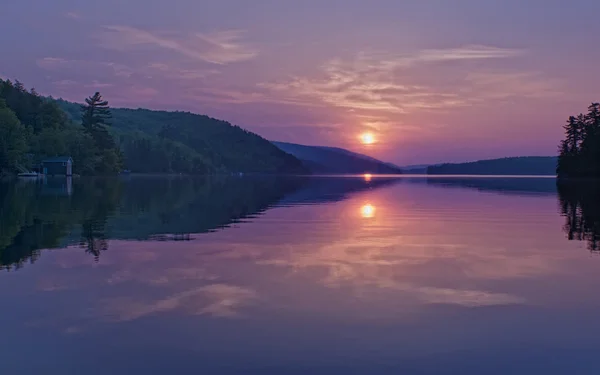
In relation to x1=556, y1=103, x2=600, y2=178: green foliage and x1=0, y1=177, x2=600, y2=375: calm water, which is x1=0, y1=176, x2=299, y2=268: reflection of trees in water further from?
x1=556, y1=103, x2=600, y2=178: green foliage

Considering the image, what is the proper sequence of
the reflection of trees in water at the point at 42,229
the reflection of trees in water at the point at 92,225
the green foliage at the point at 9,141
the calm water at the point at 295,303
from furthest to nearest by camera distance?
1. the green foliage at the point at 9,141
2. the reflection of trees in water at the point at 92,225
3. the reflection of trees in water at the point at 42,229
4. the calm water at the point at 295,303

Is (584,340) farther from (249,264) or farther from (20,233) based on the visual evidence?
(20,233)

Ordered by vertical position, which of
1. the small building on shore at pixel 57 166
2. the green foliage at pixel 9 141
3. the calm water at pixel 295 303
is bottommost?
the calm water at pixel 295 303

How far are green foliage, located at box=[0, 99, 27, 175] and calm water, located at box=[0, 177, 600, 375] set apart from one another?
4285 inches

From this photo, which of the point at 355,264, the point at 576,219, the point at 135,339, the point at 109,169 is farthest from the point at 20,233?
the point at 109,169

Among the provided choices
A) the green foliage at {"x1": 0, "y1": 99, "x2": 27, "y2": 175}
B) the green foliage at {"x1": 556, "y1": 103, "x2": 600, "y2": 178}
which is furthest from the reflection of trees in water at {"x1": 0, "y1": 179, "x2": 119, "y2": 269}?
the green foliage at {"x1": 556, "y1": 103, "x2": 600, "y2": 178}

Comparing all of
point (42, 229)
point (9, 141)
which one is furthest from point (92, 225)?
point (9, 141)

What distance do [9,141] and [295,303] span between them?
13006cm

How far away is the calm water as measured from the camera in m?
10.7

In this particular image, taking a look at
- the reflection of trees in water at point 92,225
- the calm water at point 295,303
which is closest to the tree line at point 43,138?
the reflection of trees in water at point 92,225

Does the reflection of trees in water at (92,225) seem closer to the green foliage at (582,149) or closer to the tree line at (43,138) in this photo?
the tree line at (43,138)

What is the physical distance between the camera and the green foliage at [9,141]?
12606cm

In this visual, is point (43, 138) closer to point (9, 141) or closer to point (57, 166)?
point (57, 166)

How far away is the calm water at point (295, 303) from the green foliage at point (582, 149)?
452 ft
